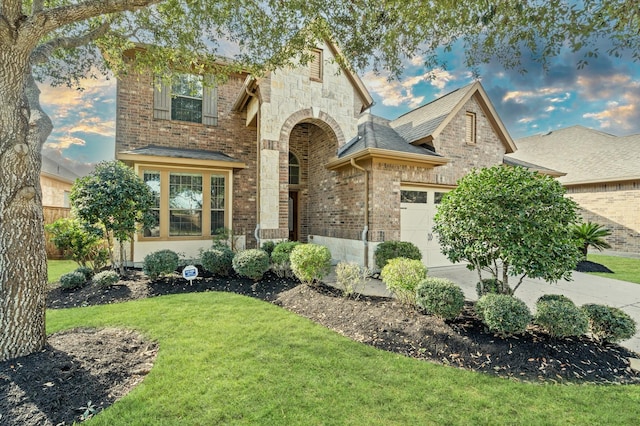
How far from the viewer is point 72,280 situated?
6.73 m

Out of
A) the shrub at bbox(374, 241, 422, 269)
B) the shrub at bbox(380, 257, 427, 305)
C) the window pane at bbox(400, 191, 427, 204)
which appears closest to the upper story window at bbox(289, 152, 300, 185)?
the window pane at bbox(400, 191, 427, 204)

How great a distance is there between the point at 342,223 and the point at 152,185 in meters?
6.29

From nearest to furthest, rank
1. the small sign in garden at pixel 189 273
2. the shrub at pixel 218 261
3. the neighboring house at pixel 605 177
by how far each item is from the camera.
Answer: the small sign in garden at pixel 189 273
the shrub at pixel 218 261
the neighboring house at pixel 605 177

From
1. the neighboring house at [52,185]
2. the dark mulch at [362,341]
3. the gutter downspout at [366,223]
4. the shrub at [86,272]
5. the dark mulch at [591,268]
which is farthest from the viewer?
the neighboring house at [52,185]

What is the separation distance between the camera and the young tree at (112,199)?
701cm

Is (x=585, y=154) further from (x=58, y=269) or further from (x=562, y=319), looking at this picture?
(x=58, y=269)

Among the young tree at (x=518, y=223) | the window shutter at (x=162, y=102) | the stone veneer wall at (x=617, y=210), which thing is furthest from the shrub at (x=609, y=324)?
the window shutter at (x=162, y=102)

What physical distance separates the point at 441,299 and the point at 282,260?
4.32 m

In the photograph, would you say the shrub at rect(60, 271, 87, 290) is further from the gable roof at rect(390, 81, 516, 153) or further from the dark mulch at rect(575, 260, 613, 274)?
the dark mulch at rect(575, 260, 613, 274)

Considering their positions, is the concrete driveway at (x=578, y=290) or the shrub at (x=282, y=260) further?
the shrub at (x=282, y=260)

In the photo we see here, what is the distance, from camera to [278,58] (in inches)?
280

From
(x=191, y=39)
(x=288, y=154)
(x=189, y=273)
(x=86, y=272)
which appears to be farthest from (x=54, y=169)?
(x=189, y=273)

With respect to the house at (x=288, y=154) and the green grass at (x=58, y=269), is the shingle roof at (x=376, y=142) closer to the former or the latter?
the house at (x=288, y=154)

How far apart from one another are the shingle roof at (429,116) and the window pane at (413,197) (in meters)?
2.01
